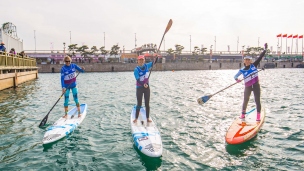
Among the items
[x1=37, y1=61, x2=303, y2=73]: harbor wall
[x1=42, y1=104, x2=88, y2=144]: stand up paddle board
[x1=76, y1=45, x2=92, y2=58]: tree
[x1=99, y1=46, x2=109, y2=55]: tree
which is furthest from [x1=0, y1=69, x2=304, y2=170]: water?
[x1=99, y1=46, x2=109, y2=55]: tree

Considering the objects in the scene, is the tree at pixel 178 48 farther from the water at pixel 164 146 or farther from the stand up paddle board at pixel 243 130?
the stand up paddle board at pixel 243 130

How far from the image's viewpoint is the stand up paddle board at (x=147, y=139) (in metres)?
6.69

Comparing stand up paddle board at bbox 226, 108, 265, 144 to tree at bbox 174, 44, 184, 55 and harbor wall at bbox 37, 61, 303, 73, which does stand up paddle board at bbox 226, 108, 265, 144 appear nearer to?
harbor wall at bbox 37, 61, 303, 73

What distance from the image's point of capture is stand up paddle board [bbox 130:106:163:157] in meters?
6.69

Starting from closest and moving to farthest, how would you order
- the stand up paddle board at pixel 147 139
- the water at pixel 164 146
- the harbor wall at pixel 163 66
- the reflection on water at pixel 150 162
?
1. the reflection on water at pixel 150 162
2. the water at pixel 164 146
3. the stand up paddle board at pixel 147 139
4. the harbor wall at pixel 163 66

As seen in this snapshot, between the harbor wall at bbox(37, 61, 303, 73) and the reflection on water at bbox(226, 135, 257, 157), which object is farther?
the harbor wall at bbox(37, 61, 303, 73)

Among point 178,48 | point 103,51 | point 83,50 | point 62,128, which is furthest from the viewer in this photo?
point 178,48

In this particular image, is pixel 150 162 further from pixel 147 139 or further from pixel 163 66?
pixel 163 66

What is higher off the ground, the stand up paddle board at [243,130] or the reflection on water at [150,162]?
the stand up paddle board at [243,130]

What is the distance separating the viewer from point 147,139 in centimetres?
736

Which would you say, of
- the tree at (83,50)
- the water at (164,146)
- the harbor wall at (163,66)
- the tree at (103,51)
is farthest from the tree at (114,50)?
the water at (164,146)

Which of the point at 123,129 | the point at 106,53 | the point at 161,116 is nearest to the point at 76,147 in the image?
the point at 123,129

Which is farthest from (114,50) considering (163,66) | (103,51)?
(163,66)

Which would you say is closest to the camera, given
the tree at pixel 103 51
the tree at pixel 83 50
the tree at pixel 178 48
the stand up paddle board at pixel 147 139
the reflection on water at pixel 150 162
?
the reflection on water at pixel 150 162
